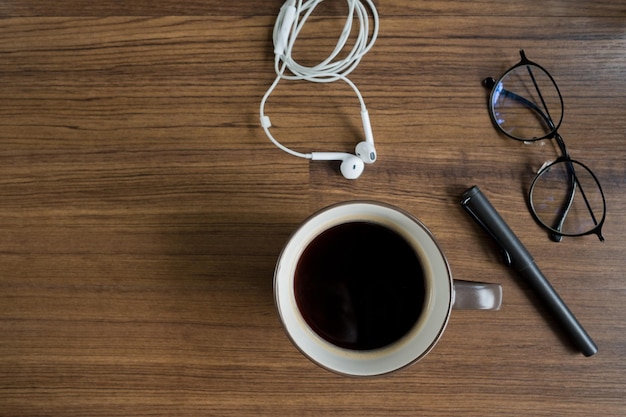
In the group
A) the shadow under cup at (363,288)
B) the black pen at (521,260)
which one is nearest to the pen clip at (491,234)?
the black pen at (521,260)

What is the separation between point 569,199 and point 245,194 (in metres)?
0.40

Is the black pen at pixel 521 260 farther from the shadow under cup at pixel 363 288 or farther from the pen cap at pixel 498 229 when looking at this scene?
the shadow under cup at pixel 363 288

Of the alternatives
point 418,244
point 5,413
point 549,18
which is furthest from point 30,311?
point 549,18

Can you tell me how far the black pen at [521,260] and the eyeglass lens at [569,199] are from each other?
0.18ft

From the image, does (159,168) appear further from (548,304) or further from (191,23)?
(548,304)

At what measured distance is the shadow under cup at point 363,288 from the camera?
0.58m

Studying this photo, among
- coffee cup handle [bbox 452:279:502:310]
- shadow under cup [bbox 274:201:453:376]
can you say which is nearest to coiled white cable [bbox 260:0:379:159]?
shadow under cup [bbox 274:201:453:376]

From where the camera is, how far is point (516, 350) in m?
0.68

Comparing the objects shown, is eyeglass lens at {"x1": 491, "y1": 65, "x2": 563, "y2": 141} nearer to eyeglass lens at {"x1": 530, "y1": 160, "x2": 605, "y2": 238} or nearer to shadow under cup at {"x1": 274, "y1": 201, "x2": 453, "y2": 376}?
eyeglass lens at {"x1": 530, "y1": 160, "x2": 605, "y2": 238}

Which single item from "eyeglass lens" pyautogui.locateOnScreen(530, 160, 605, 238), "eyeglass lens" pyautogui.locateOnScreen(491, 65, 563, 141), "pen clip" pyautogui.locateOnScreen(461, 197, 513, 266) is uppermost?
"eyeglass lens" pyautogui.locateOnScreen(491, 65, 563, 141)

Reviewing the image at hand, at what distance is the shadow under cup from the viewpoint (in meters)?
0.58

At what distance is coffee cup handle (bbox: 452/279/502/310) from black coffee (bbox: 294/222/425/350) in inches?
1.7

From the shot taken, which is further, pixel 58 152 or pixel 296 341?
pixel 58 152

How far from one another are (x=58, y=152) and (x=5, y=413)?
330 mm
